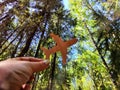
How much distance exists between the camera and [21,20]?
11.8 m

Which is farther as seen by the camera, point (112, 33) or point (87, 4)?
point (87, 4)

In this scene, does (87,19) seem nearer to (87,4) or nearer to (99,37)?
(87,4)

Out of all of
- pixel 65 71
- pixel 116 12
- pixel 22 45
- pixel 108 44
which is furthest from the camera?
pixel 65 71

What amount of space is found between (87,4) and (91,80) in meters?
10.1

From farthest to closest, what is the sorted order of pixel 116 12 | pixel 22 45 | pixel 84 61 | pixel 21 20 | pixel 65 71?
pixel 84 61
pixel 65 71
pixel 116 12
pixel 22 45
pixel 21 20

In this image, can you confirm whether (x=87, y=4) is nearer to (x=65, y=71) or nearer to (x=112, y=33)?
(x=112, y=33)

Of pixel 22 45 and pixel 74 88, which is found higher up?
pixel 22 45

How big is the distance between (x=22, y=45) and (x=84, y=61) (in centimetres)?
903

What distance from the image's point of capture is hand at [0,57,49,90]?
0.64 m

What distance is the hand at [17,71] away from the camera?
636 millimetres

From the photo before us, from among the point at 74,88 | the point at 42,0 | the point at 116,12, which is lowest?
the point at 74,88

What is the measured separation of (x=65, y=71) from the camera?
742 inches

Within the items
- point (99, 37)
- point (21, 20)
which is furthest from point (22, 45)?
point (99, 37)

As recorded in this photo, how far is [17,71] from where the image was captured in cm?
70
